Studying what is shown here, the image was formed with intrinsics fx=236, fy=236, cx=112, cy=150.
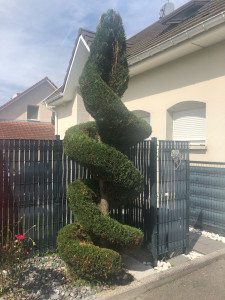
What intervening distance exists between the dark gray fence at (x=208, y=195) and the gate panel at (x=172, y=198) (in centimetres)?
138

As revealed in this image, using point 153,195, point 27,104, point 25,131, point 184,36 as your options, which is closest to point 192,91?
point 184,36

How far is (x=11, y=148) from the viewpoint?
11.3 ft

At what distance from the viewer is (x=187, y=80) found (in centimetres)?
629

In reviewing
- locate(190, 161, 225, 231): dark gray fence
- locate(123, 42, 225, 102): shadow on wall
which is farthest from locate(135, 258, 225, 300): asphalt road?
locate(123, 42, 225, 102): shadow on wall

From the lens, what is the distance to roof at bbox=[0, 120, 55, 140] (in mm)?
14930

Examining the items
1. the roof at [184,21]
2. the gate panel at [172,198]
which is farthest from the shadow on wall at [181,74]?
the gate panel at [172,198]

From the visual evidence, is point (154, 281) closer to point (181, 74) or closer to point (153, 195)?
point (153, 195)

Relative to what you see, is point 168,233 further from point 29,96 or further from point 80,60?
point 29,96

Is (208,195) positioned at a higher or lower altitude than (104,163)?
lower

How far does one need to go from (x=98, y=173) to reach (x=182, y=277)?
6.32 ft

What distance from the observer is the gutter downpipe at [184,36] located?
4.94m

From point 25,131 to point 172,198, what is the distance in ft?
46.5

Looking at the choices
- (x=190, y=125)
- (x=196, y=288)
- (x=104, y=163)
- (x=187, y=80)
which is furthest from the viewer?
(x=190, y=125)

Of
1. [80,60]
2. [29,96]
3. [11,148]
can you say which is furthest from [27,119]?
[11,148]
